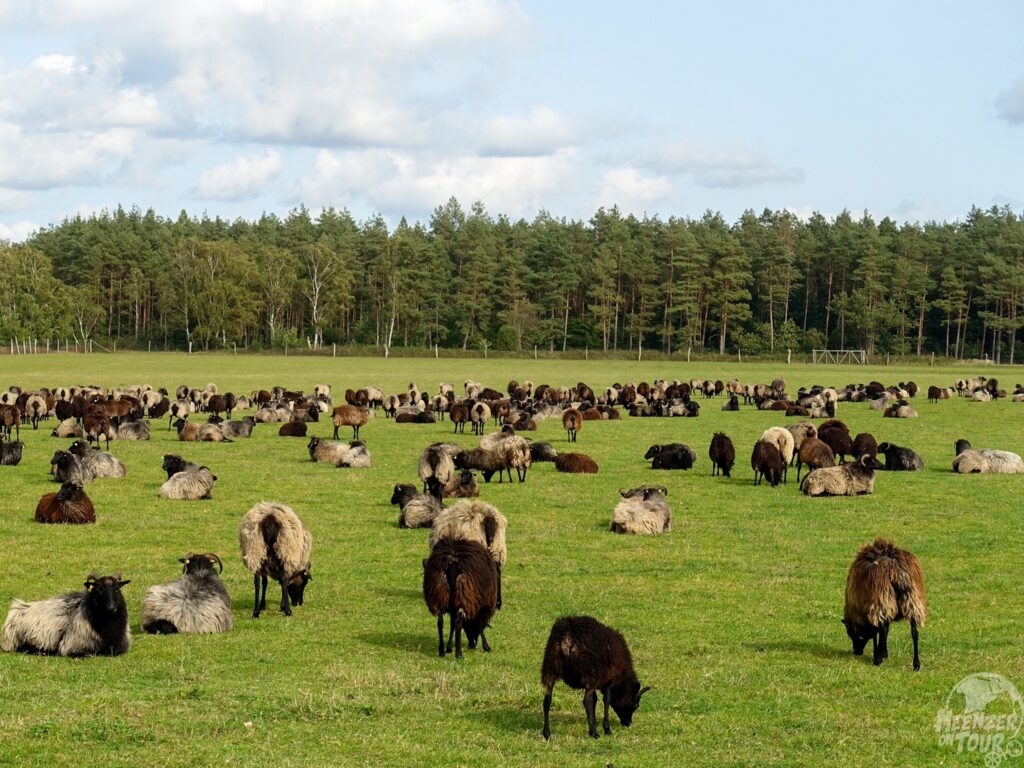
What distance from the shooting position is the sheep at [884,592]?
10477 millimetres

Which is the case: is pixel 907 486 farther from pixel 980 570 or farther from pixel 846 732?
pixel 846 732

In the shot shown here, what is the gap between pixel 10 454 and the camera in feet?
89.9

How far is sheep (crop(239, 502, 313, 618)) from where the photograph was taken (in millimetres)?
13023

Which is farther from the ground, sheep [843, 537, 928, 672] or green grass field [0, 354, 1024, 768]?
sheep [843, 537, 928, 672]

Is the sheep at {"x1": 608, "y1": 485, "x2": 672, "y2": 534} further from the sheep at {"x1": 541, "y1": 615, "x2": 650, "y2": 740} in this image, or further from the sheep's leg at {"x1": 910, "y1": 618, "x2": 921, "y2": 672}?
the sheep at {"x1": 541, "y1": 615, "x2": 650, "y2": 740}

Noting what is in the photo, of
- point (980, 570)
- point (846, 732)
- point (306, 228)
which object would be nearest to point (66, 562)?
point (846, 732)

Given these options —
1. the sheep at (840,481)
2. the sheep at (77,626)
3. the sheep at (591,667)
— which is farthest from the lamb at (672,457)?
the sheep at (591,667)

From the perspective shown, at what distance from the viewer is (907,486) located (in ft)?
79.6

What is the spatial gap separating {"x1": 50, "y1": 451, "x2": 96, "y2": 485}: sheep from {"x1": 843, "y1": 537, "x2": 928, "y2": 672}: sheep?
17.9 meters

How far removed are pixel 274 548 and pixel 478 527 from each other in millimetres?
2390

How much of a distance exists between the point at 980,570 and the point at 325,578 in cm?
909

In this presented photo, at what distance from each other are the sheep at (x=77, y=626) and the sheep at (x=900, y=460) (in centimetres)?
A: 2059

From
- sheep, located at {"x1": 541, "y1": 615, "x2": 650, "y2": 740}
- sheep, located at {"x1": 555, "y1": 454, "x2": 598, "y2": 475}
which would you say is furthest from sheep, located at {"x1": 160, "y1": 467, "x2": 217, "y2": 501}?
sheep, located at {"x1": 541, "y1": 615, "x2": 650, "y2": 740}

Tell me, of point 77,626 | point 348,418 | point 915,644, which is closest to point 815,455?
point 915,644
